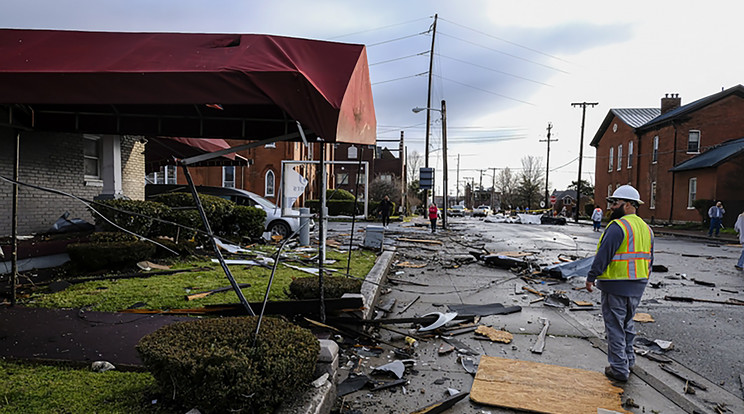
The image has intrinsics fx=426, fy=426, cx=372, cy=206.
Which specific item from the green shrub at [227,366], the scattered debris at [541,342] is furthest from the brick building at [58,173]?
the scattered debris at [541,342]

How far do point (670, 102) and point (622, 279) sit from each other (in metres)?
47.5

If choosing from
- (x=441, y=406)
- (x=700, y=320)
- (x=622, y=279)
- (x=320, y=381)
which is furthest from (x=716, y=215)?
(x=320, y=381)

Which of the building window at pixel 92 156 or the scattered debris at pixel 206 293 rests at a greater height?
the building window at pixel 92 156

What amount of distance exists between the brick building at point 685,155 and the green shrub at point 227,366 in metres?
35.9

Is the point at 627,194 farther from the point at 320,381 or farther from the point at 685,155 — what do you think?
the point at 685,155

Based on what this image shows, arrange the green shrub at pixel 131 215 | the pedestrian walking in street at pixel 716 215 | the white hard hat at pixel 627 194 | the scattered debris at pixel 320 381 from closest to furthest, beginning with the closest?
1. the scattered debris at pixel 320 381
2. the white hard hat at pixel 627 194
3. the green shrub at pixel 131 215
4. the pedestrian walking in street at pixel 716 215

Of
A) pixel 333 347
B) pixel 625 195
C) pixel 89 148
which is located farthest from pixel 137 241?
pixel 625 195

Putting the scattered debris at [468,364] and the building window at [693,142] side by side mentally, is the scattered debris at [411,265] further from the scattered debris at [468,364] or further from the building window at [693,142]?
the building window at [693,142]

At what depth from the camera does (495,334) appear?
5.72m

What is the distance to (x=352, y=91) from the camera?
3695 millimetres

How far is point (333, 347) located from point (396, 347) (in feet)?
5.04

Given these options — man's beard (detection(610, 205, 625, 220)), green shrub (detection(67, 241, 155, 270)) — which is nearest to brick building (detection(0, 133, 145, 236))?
green shrub (detection(67, 241, 155, 270))

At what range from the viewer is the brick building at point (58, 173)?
28.2 feet

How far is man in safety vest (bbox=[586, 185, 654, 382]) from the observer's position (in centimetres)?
436
